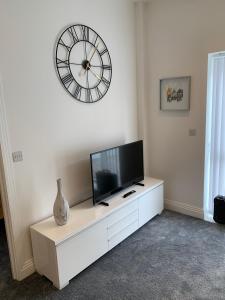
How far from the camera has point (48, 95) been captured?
240 cm

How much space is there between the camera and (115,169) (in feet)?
9.45

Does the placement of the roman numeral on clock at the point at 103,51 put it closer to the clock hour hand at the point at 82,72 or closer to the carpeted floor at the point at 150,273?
the clock hour hand at the point at 82,72

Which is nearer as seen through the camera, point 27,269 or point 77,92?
point 27,269

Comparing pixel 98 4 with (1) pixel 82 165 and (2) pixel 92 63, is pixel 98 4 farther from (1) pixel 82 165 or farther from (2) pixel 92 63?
(1) pixel 82 165

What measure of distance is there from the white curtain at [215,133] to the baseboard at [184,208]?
0.33ft

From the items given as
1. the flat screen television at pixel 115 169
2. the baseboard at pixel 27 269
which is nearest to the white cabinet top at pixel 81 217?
the flat screen television at pixel 115 169

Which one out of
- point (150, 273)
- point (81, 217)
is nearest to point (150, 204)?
point (150, 273)

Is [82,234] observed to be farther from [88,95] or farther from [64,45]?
[64,45]

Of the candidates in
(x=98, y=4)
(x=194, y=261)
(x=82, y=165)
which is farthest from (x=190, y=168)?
(x=98, y=4)

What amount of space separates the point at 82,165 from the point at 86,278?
1160mm

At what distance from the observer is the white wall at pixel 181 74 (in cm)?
288

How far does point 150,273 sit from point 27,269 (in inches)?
46.2

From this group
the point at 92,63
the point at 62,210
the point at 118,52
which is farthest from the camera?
the point at 118,52

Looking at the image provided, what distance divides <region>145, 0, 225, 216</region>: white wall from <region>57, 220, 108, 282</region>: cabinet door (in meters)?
1.44
